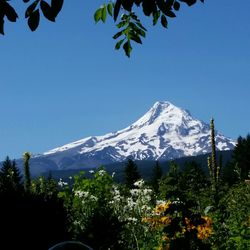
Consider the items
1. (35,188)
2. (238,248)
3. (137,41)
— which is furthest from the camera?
(35,188)

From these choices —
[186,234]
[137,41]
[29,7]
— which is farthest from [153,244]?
[29,7]

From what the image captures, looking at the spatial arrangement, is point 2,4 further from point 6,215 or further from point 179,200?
point 6,215

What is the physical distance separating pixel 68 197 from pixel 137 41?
10.5 metres

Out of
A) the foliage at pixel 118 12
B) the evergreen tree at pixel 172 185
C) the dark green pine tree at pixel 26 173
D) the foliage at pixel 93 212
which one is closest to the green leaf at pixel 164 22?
the foliage at pixel 118 12

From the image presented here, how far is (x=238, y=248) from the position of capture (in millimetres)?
8219

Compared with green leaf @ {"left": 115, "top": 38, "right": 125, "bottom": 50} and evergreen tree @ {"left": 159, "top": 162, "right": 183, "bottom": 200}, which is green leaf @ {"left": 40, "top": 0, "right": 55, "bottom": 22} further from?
evergreen tree @ {"left": 159, "top": 162, "right": 183, "bottom": 200}

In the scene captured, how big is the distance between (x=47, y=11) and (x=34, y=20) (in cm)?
13

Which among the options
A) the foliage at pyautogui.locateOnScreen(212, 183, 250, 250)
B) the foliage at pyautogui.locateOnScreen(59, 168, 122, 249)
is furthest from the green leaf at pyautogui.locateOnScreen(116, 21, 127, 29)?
the foliage at pyautogui.locateOnScreen(212, 183, 250, 250)

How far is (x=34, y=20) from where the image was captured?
296cm

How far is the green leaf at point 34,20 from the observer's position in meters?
2.94

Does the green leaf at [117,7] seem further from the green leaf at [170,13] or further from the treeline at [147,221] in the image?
the treeline at [147,221]

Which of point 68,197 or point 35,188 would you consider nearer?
point 68,197

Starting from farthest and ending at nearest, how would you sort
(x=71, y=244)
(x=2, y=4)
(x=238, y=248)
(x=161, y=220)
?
(x=161, y=220)
(x=238, y=248)
(x=71, y=244)
(x=2, y=4)

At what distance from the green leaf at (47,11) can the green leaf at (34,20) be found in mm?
70
